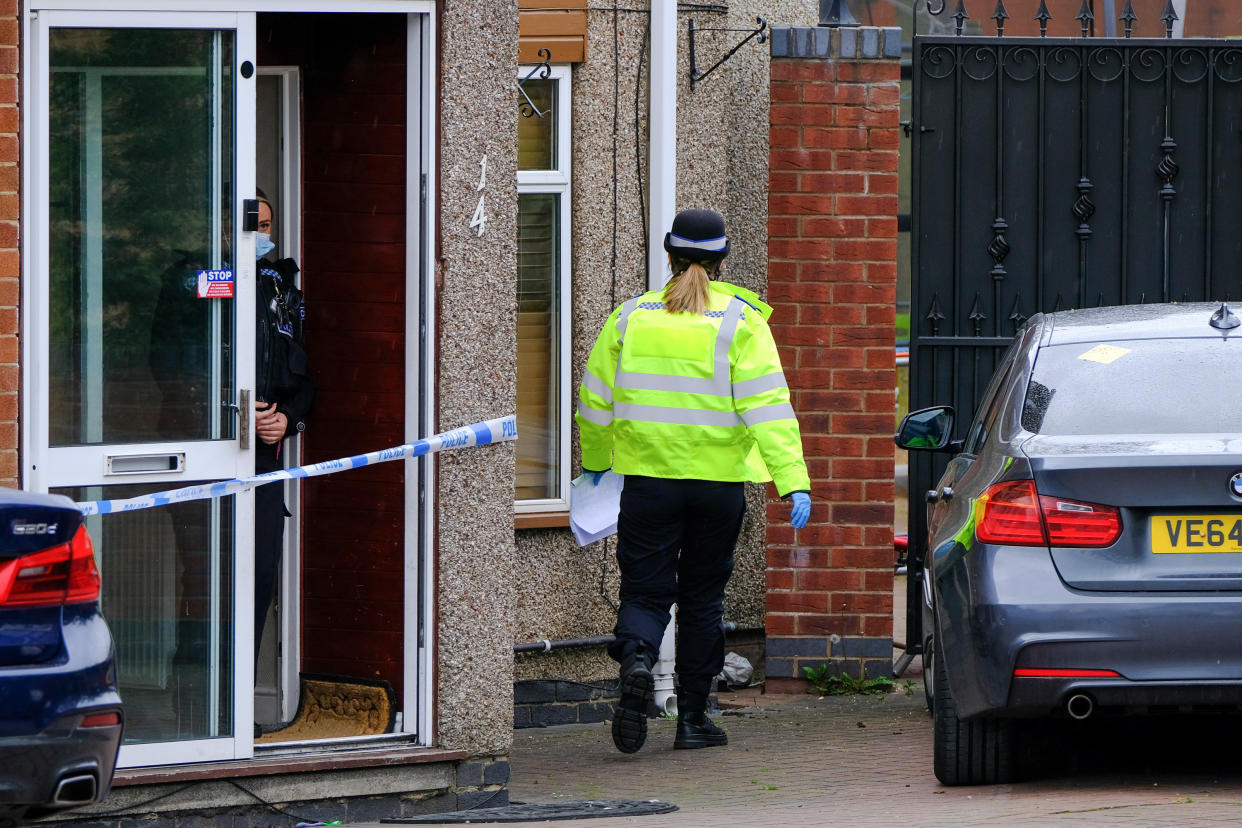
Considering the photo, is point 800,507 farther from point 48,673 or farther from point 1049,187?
point 48,673

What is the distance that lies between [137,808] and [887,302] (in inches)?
161

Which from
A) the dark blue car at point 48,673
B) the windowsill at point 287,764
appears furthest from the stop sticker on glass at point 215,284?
the dark blue car at point 48,673

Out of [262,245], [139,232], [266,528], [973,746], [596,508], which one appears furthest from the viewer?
[596,508]

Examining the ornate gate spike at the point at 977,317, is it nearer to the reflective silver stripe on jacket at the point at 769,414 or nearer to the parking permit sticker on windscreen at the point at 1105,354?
the reflective silver stripe on jacket at the point at 769,414

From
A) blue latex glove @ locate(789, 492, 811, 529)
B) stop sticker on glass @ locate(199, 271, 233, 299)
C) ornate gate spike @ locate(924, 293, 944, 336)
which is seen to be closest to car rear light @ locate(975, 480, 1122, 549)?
blue latex glove @ locate(789, 492, 811, 529)

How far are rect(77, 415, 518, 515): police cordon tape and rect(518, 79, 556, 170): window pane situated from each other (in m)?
2.15

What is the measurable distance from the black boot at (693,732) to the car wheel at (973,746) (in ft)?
4.58

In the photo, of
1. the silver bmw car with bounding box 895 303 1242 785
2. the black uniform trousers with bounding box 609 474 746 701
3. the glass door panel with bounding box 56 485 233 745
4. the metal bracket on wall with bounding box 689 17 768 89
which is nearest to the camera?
the silver bmw car with bounding box 895 303 1242 785

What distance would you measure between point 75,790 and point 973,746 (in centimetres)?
298

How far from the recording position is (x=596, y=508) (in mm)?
7473

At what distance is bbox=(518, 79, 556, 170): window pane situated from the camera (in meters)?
8.30

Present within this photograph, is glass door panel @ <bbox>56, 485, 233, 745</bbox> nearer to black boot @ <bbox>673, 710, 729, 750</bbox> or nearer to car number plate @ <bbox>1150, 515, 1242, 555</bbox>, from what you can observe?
black boot @ <bbox>673, 710, 729, 750</bbox>

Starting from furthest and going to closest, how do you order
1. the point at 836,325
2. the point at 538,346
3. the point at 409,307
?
the point at 836,325
the point at 538,346
the point at 409,307

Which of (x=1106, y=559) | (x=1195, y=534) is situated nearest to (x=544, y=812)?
(x=1106, y=559)
